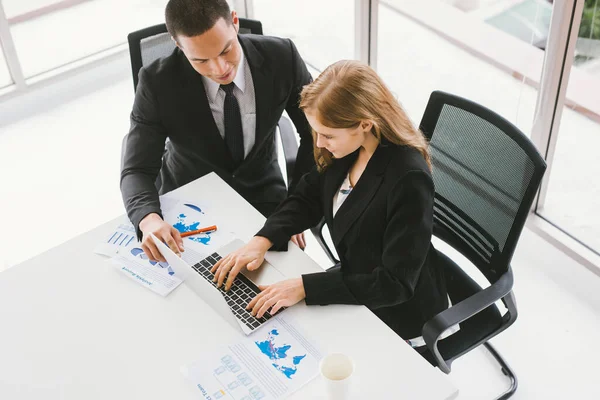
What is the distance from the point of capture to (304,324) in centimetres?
171

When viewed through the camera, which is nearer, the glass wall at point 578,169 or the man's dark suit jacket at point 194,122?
the man's dark suit jacket at point 194,122

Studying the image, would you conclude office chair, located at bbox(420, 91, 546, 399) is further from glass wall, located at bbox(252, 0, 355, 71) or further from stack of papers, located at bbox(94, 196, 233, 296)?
glass wall, located at bbox(252, 0, 355, 71)

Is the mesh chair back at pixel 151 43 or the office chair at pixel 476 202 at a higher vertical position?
the mesh chair back at pixel 151 43

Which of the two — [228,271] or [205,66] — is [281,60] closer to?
[205,66]

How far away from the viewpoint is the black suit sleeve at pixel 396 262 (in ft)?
5.57

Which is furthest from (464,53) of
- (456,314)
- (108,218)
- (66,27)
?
(66,27)

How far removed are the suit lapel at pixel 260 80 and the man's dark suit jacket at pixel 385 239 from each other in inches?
15.8

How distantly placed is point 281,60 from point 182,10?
0.44 meters

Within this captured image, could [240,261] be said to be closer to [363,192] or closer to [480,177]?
[363,192]

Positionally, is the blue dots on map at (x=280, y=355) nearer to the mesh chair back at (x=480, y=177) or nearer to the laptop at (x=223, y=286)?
the laptop at (x=223, y=286)

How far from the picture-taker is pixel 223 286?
184cm

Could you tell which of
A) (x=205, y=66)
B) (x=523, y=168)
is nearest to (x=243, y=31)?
(x=205, y=66)

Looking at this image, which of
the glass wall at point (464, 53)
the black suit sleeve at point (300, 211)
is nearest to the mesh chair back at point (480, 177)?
the black suit sleeve at point (300, 211)

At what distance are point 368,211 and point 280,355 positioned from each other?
443 millimetres
